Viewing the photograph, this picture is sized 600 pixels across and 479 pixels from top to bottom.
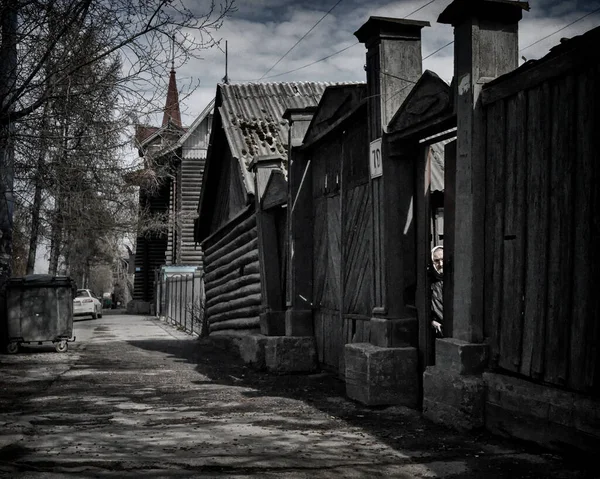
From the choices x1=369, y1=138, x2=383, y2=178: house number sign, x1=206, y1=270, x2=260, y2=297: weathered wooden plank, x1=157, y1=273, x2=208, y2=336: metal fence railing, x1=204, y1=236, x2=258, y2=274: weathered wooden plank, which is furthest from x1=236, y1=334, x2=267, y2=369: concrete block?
x1=157, y1=273, x2=208, y2=336: metal fence railing

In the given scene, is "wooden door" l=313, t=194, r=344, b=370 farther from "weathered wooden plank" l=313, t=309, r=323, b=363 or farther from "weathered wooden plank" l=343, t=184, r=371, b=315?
"weathered wooden plank" l=343, t=184, r=371, b=315

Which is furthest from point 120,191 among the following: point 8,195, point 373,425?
point 373,425

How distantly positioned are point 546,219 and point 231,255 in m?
10.4

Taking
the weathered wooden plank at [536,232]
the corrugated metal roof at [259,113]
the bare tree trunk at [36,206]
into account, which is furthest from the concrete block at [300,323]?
the weathered wooden plank at [536,232]

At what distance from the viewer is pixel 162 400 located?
304 inches

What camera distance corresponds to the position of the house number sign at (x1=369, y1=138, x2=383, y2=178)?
7340 mm

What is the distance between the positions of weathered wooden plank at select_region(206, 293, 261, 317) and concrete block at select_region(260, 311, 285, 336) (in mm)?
1709

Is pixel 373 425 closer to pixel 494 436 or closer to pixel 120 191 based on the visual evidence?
pixel 494 436

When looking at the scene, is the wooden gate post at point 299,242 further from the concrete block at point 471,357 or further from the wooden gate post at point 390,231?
the concrete block at point 471,357

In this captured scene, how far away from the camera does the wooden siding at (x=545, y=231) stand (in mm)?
4699

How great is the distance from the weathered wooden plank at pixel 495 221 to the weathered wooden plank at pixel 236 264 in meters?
7.15

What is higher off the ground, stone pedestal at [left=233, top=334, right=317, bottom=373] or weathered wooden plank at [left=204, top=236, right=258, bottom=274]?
weathered wooden plank at [left=204, top=236, right=258, bottom=274]

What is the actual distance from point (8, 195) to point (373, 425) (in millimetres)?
9352

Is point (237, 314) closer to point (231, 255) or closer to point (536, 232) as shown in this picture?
point (231, 255)
